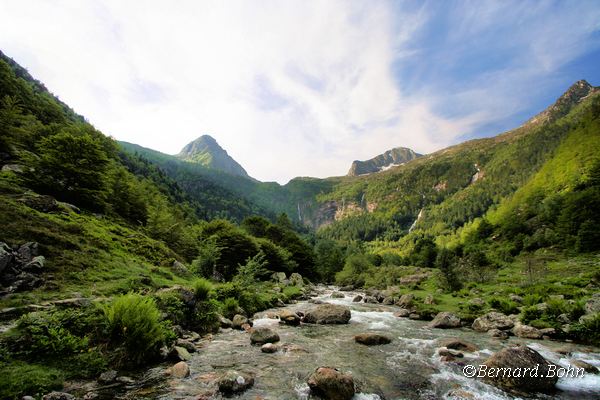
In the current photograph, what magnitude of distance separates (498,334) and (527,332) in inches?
63.7

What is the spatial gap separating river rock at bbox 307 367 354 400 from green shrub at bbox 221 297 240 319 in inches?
531

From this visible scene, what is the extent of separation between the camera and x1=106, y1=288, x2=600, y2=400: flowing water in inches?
380

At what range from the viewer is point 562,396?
953 centimetres

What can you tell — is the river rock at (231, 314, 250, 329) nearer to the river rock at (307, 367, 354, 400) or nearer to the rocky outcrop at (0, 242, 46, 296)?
the river rock at (307, 367, 354, 400)

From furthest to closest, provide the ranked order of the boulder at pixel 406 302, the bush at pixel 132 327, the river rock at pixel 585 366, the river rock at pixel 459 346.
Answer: the boulder at pixel 406 302 → the river rock at pixel 459 346 → the river rock at pixel 585 366 → the bush at pixel 132 327

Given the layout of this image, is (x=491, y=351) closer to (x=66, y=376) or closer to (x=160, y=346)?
(x=160, y=346)

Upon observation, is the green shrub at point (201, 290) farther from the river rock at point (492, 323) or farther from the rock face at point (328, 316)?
the river rock at point (492, 323)

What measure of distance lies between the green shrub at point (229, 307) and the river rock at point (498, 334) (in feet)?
60.6

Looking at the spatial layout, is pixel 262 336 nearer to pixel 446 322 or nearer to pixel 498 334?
pixel 446 322

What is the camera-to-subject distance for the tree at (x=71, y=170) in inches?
1092

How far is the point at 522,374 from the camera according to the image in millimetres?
10336

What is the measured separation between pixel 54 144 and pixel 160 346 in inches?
1113

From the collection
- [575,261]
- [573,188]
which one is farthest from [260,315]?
[573,188]

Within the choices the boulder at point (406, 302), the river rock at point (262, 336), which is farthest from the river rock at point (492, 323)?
the river rock at point (262, 336)
